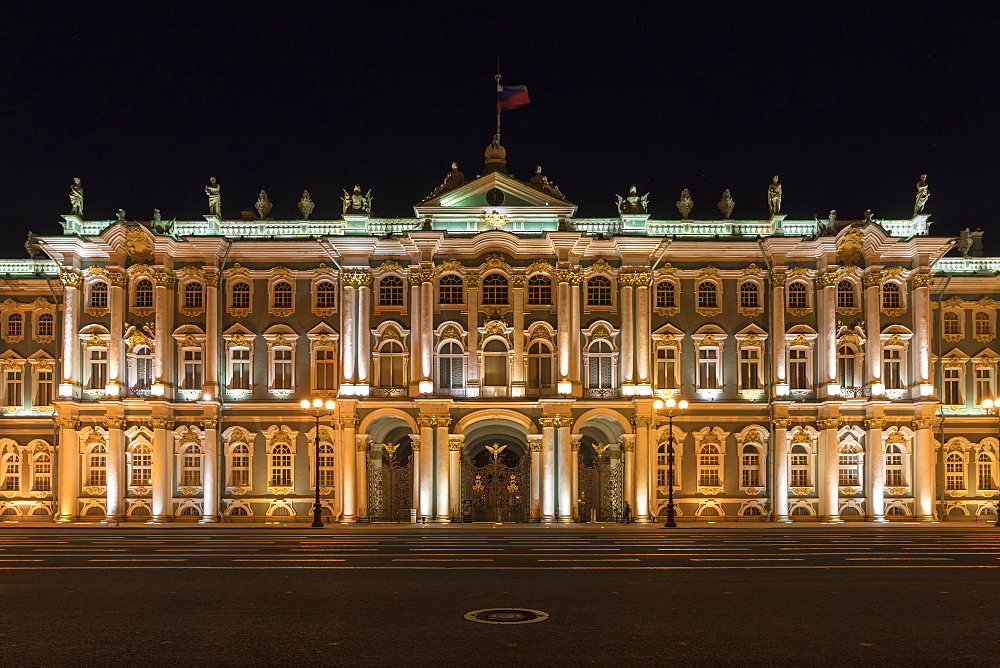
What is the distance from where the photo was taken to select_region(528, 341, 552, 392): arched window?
47.2 metres

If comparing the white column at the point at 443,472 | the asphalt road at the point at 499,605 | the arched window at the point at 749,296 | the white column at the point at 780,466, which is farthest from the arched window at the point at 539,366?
the asphalt road at the point at 499,605

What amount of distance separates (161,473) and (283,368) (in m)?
7.16

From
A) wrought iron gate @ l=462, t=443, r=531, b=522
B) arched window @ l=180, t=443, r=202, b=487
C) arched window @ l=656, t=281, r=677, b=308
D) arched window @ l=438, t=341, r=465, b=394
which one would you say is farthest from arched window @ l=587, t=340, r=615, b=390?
arched window @ l=180, t=443, r=202, b=487

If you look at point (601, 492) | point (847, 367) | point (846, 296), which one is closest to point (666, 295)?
point (846, 296)

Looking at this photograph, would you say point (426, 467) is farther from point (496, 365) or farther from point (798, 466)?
point (798, 466)

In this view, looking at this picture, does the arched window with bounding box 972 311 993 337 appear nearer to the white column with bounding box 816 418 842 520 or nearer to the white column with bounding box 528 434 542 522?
the white column with bounding box 816 418 842 520

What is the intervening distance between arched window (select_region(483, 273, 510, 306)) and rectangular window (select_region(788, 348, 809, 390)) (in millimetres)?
13727

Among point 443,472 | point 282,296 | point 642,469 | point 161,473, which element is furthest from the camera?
point 282,296

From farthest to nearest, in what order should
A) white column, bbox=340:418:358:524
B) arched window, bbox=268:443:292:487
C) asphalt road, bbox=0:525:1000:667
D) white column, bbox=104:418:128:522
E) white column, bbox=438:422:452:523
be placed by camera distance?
arched window, bbox=268:443:292:487 → white column, bbox=104:418:128:522 → white column, bbox=340:418:358:524 → white column, bbox=438:422:452:523 → asphalt road, bbox=0:525:1000:667

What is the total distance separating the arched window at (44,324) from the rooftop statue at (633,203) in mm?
27887

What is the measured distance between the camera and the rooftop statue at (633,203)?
1892 inches

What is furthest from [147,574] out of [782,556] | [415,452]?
[415,452]

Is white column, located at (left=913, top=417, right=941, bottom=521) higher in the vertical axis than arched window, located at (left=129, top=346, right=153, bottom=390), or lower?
lower

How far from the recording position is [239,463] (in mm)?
48188
